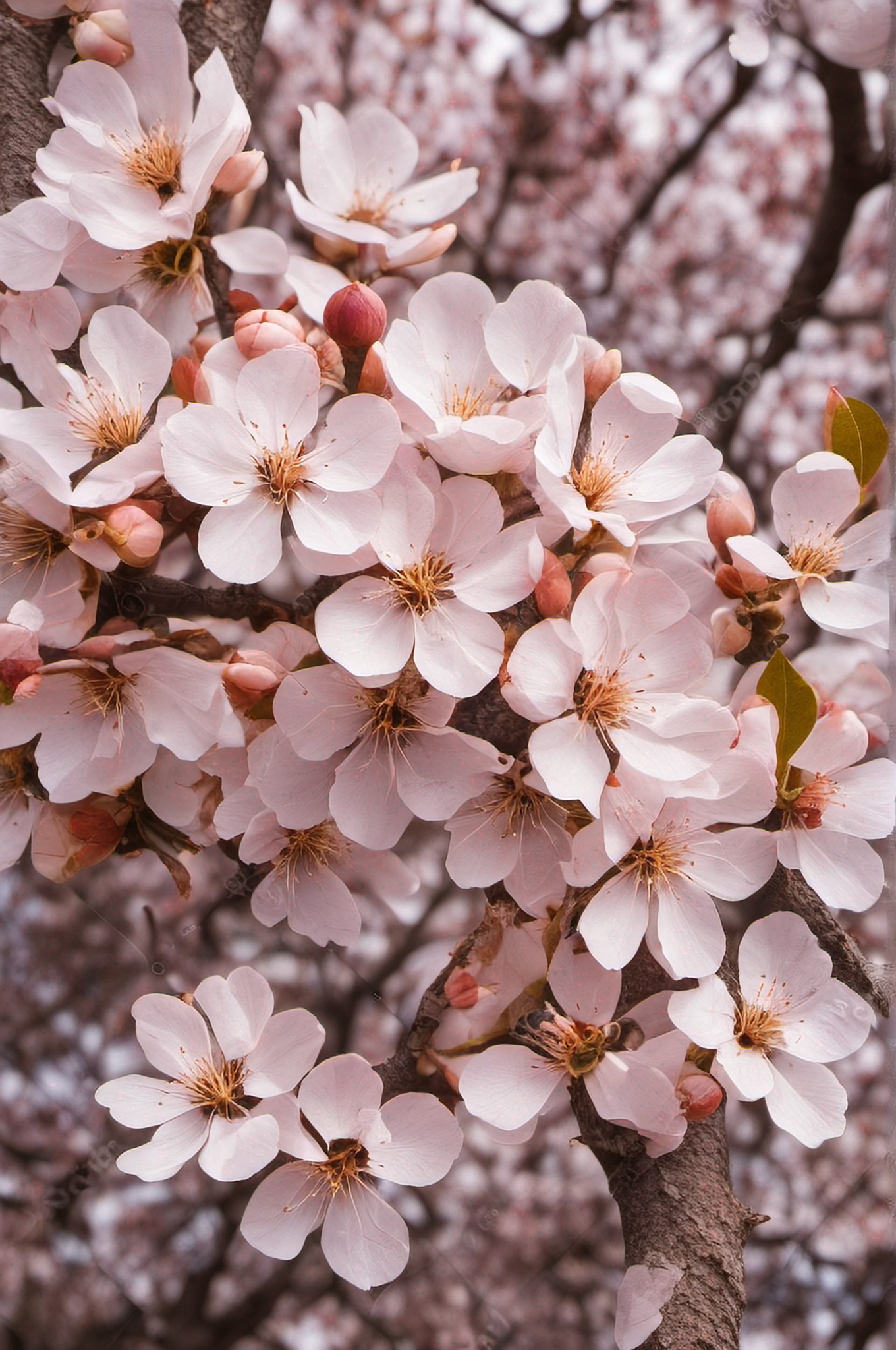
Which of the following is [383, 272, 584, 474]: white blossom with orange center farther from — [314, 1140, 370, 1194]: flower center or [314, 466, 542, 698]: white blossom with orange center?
[314, 1140, 370, 1194]: flower center

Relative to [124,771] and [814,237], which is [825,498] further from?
[814,237]

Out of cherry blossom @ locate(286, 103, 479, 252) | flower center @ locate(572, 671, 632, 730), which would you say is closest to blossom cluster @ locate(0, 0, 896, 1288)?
flower center @ locate(572, 671, 632, 730)

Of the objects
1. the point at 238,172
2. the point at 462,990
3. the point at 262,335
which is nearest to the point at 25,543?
the point at 262,335

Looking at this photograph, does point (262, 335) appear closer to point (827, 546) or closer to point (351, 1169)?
point (827, 546)

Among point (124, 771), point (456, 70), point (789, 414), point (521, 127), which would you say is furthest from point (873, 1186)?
point (456, 70)

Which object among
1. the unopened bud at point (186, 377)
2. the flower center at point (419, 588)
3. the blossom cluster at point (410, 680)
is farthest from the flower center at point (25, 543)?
the flower center at point (419, 588)
